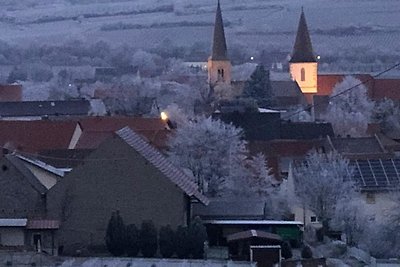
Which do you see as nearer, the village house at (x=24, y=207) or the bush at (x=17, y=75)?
the village house at (x=24, y=207)

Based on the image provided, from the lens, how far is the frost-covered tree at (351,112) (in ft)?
140

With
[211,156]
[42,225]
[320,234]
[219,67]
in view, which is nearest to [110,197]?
[42,225]

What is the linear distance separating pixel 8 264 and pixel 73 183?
3.98 m

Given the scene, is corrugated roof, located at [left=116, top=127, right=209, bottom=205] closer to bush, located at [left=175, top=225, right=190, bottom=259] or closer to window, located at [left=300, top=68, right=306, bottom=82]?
bush, located at [left=175, top=225, right=190, bottom=259]

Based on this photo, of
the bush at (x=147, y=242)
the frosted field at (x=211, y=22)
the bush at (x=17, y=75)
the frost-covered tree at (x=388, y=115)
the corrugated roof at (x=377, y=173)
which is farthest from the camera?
the frosted field at (x=211, y=22)

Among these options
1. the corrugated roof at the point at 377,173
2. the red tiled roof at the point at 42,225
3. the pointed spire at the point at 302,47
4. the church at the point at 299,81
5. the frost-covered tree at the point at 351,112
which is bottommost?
the red tiled roof at the point at 42,225

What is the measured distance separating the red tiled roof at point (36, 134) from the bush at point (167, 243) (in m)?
13.0

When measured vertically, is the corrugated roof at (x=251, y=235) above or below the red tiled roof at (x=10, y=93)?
below

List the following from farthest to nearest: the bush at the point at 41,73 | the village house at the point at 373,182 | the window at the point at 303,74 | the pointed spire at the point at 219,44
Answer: the bush at the point at 41,73 → the pointed spire at the point at 219,44 → the window at the point at 303,74 → the village house at the point at 373,182

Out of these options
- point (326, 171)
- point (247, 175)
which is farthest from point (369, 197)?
point (247, 175)

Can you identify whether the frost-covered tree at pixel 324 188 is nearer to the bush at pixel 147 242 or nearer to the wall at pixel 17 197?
the bush at pixel 147 242

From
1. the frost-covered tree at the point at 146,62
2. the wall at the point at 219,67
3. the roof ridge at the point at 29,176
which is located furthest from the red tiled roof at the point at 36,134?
the frost-covered tree at the point at 146,62

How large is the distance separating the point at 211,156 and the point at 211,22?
379 feet

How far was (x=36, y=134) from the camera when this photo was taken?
33188mm
